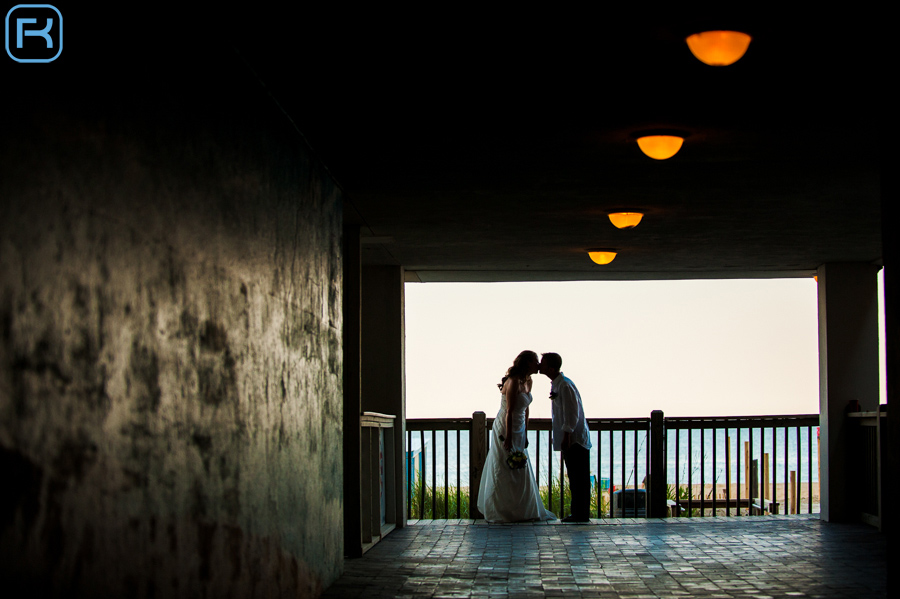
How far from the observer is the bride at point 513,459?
996 centimetres

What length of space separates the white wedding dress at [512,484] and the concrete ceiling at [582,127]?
6.43 feet

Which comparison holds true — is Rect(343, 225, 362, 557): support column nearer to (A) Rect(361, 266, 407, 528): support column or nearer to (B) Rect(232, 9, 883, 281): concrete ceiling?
(B) Rect(232, 9, 883, 281): concrete ceiling

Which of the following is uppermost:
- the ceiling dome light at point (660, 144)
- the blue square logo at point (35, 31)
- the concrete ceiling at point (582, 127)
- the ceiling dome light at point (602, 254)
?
the concrete ceiling at point (582, 127)

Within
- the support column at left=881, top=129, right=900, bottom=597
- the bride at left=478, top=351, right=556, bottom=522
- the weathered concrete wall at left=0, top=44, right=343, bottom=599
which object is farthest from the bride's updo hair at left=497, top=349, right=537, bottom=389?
the support column at left=881, top=129, right=900, bottom=597

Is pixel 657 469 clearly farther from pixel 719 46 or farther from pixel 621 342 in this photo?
pixel 621 342

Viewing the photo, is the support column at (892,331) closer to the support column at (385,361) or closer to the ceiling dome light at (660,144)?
the ceiling dome light at (660,144)

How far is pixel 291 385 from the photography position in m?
4.96

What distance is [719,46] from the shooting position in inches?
148

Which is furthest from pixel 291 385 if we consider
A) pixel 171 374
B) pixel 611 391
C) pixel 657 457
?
pixel 611 391

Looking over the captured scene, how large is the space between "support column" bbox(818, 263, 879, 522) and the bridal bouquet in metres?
3.41

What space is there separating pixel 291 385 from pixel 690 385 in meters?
25.2

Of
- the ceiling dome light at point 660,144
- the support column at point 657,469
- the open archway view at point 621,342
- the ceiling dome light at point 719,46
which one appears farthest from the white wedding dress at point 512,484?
the open archway view at point 621,342

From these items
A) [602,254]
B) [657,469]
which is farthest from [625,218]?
[657,469]

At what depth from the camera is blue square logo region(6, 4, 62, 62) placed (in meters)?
2.35
